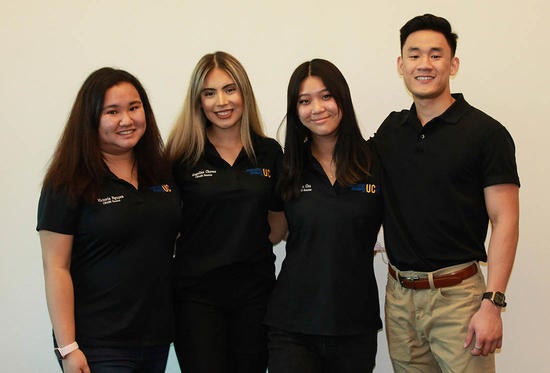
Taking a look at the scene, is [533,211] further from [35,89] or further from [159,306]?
[35,89]

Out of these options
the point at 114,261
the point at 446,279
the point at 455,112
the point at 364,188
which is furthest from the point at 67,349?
the point at 455,112

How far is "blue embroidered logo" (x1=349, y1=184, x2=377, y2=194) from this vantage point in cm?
195

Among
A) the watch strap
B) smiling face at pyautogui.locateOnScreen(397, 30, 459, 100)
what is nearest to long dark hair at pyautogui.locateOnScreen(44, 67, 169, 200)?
the watch strap

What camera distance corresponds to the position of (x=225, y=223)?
2.02 metres

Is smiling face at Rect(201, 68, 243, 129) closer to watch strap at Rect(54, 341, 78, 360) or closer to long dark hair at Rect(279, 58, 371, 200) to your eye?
long dark hair at Rect(279, 58, 371, 200)

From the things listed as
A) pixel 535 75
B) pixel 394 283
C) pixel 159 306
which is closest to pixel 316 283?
pixel 394 283

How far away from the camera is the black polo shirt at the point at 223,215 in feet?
6.59

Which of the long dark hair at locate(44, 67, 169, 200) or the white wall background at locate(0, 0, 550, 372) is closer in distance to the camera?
the long dark hair at locate(44, 67, 169, 200)

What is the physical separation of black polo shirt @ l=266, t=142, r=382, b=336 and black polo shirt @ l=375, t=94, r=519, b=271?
0.36 feet

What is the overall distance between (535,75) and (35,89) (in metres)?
2.41

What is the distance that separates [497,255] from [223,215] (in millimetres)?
974

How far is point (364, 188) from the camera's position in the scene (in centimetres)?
196

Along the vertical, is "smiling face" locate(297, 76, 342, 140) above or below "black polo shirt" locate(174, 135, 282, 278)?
above

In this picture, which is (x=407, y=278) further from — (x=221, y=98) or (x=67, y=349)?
(x=67, y=349)
